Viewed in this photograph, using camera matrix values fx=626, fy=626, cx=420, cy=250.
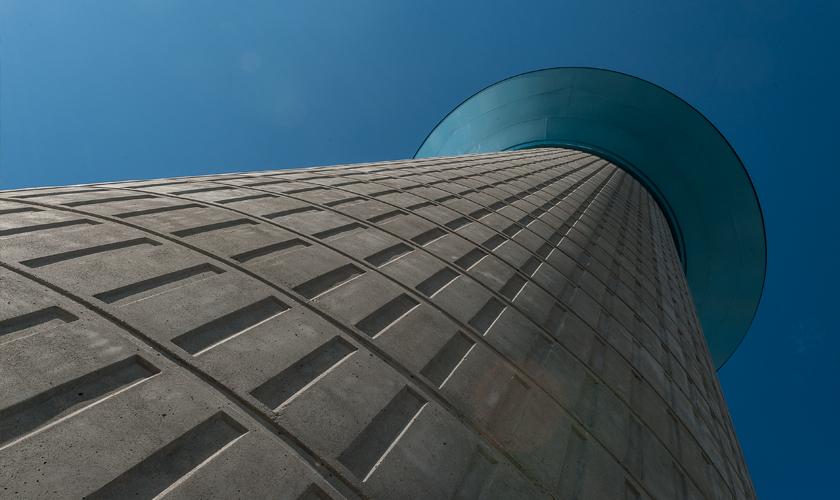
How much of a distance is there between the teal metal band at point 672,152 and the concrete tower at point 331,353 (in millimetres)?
18189

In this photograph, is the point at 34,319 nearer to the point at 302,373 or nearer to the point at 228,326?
the point at 228,326

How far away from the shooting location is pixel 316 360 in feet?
19.2

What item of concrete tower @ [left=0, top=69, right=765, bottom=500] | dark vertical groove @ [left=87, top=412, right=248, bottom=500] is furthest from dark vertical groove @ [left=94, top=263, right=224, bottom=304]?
dark vertical groove @ [left=87, top=412, right=248, bottom=500]

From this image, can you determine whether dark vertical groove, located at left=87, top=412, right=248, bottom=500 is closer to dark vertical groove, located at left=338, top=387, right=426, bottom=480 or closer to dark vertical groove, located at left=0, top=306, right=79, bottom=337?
dark vertical groove, located at left=338, top=387, right=426, bottom=480

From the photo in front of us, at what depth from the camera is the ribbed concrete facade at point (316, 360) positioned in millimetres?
4242

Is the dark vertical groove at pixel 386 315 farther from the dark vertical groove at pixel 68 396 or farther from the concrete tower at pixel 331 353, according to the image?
the dark vertical groove at pixel 68 396

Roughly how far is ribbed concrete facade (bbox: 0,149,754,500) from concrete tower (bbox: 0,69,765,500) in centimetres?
2

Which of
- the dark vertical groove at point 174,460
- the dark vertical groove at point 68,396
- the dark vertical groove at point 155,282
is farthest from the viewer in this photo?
the dark vertical groove at point 155,282

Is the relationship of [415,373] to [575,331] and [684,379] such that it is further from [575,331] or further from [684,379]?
[684,379]

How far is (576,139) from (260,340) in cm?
3082

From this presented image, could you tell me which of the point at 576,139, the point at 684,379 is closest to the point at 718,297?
the point at 576,139

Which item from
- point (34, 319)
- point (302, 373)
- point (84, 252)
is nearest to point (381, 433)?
point (302, 373)

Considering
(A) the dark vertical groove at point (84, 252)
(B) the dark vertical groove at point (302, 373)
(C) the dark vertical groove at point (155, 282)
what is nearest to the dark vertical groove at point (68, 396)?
(B) the dark vertical groove at point (302, 373)

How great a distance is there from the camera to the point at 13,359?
4406 mm
